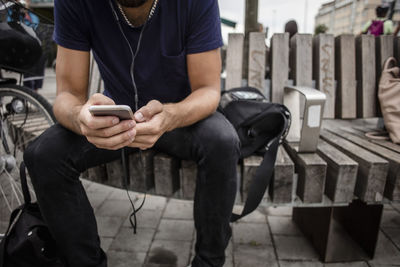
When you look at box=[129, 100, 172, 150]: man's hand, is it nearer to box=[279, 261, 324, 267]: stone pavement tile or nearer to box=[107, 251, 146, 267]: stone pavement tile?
box=[107, 251, 146, 267]: stone pavement tile

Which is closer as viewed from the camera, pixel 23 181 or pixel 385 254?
pixel 23 181

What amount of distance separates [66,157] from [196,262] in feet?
2.37

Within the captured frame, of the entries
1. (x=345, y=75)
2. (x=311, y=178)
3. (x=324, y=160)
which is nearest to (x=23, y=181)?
(x=311, y=178)

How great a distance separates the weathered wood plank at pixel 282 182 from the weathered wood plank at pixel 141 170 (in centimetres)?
63

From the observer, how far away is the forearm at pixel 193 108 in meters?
1.14

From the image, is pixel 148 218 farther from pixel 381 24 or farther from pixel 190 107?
pixel 381 24

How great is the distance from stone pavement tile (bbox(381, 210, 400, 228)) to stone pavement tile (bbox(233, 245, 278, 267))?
954 millimetres

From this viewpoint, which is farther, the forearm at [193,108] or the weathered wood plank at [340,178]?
the weathered wood plank at [340,178]

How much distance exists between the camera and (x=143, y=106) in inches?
49.5

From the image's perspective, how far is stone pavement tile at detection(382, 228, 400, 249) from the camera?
1884 mm

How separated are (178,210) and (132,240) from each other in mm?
500

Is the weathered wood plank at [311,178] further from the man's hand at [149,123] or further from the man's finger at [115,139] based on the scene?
the man's finger at [115,139]

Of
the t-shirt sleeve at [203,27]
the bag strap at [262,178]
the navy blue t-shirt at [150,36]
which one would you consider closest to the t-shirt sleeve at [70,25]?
the navy blue t-shirt at [150,36]

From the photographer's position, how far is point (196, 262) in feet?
4.12
